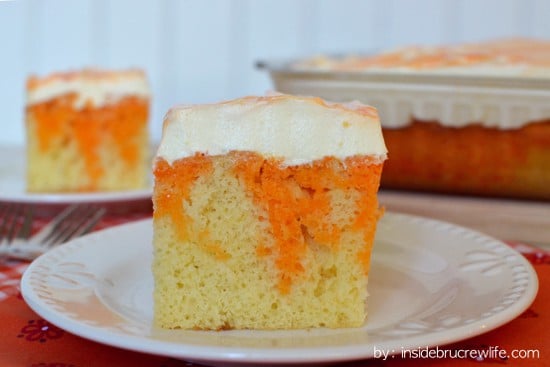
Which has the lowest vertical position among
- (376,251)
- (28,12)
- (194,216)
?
(376,251)

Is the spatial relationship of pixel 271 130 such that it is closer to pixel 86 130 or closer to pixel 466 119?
pixel 466 119

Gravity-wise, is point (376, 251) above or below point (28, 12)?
below

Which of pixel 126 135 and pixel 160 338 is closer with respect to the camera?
pixel 160 338

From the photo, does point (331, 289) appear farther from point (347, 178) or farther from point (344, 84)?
point (344, 84)

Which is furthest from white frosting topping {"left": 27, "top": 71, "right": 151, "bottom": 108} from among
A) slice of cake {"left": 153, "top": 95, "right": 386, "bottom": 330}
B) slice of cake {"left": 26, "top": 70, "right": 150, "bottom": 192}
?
slice of cake {"left": 153, "top": 95, "right": 386, "bottom": 330}

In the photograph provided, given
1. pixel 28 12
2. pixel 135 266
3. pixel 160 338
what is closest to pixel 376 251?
pixel 135 266

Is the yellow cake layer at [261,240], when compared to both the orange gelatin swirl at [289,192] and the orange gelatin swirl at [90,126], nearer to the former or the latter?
the orange gelatin swirl at [289,192]

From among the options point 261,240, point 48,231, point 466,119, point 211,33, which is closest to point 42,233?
point 48,231

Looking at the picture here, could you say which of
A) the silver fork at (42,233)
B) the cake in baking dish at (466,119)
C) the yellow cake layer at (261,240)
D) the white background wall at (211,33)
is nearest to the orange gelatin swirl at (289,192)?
the yellow cake layer at (261,240)
